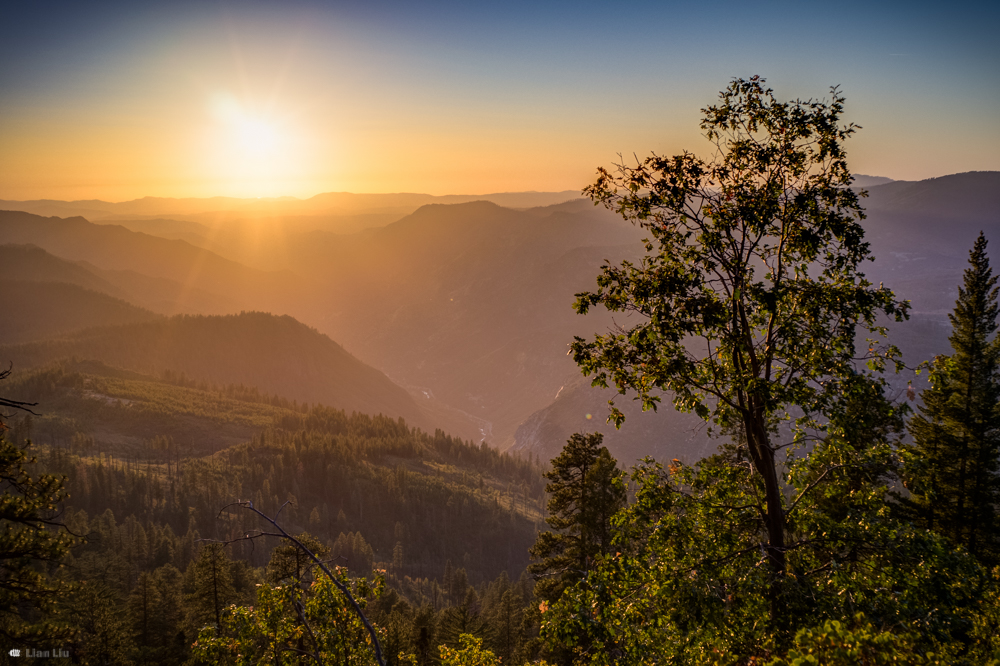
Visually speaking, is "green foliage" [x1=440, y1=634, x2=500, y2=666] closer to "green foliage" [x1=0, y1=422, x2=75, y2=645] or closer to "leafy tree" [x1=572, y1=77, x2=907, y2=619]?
"leafy tree" [x1=572, y1=77, x2=907, y2=619]

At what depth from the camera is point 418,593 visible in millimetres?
153750

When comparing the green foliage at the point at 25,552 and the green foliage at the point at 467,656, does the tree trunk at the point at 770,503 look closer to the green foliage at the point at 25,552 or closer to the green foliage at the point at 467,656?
the green foliage at the point at 467,656

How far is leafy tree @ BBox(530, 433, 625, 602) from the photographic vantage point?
2361 centimetres

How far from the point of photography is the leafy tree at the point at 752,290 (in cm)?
989

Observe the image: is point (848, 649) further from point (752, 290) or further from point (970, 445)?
point (970, 445)

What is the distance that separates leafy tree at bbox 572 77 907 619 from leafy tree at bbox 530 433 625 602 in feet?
43.4

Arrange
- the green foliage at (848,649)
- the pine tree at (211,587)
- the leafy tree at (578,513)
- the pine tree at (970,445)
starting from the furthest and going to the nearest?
the pine tree at (211,587) < the pine tree at (970,445) < the leafy tree at (578,513) < the green foliage at (848,649)

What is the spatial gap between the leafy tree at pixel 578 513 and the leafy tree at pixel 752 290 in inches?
521

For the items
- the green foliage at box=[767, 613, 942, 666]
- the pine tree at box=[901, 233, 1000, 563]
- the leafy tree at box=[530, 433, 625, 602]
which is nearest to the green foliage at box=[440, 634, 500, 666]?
the green foliage at box=[767, 613, 942, 666]

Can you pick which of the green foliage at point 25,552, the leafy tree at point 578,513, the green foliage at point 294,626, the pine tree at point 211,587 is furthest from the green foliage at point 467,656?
the pine tree at point 211,587

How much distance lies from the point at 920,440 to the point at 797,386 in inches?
952

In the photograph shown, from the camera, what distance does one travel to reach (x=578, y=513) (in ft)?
80.3

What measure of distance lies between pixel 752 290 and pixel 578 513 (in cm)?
1703

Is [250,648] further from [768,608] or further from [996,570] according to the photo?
[996,570]
